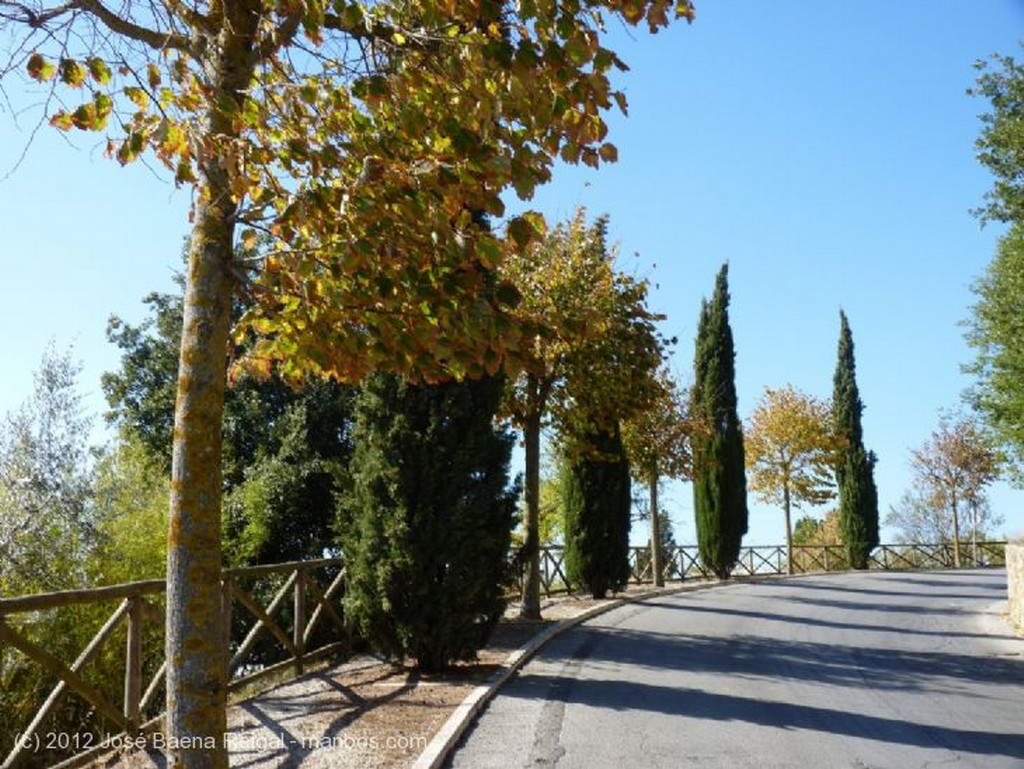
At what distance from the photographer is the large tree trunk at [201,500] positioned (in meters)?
3.85

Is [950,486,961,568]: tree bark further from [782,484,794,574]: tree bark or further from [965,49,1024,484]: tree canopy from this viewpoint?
[965,49,1024,484]: tree canopy

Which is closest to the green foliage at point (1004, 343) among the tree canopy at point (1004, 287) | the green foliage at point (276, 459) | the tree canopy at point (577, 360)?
the tree canopy at point (1004, 287)

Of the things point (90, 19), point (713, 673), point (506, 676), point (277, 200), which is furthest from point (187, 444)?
point (713, 673)

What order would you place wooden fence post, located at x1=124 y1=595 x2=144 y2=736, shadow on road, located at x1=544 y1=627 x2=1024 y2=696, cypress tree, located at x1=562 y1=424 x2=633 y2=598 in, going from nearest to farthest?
wooden fence post, located at x1=124 y1=595 x2=144 y2=736
shadow on road, located at x1=544 y1=627 x2=1024 y2=696
cypress tree, located at x1=562 y1=424 x2=633 y2=598

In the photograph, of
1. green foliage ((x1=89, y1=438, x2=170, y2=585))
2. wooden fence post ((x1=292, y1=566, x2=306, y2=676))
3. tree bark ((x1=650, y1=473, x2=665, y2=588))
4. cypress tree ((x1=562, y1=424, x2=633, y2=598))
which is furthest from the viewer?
tree bark ((x1=650, y1=473, x2=665, y2=588))

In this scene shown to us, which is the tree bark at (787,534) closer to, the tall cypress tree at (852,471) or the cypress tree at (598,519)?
the tall cypress tree at (852,471)

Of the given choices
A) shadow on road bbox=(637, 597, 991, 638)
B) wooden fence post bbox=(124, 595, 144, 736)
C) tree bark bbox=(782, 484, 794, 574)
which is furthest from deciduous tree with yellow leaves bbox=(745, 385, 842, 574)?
wooden fence post bbox=(124, 595, 144, 736)

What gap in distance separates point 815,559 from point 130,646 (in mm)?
34257

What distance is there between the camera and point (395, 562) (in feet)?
30.1

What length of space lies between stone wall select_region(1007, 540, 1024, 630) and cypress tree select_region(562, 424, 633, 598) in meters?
7.02

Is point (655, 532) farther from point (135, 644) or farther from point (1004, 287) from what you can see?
point (135, 644)

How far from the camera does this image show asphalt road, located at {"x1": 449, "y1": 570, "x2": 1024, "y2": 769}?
662 centimetres

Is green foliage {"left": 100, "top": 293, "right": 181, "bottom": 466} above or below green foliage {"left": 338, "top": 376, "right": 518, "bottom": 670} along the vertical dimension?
above

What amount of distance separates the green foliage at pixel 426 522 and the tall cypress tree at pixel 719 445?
18.3 meters
